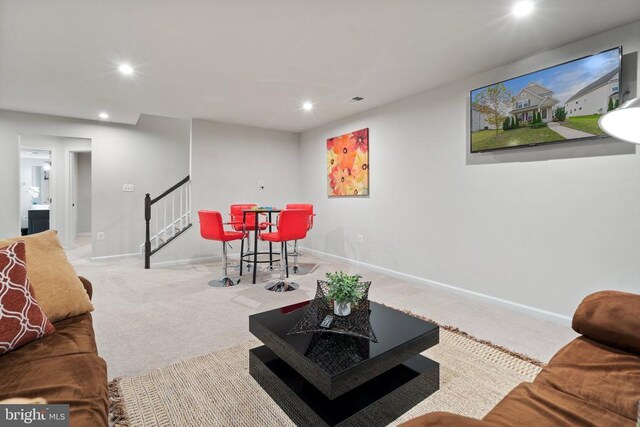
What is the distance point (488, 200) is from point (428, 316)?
4.56ft

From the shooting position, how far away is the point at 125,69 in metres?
3.20

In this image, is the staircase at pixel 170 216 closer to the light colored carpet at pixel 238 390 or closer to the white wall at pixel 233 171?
the white wall at pixel 233 171

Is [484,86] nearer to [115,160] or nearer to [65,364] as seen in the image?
[65,364]

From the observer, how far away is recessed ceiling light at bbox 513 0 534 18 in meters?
2.12

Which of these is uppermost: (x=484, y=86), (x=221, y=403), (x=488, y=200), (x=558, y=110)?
(x=484, y=86)

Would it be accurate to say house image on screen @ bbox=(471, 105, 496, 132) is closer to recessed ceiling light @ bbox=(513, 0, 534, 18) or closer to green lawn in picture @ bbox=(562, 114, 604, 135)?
green lawn in picture @ bbox=(562, 114, 604, 135)

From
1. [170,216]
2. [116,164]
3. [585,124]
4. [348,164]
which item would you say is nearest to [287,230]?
[348,164]

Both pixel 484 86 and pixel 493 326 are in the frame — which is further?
pixel 484 86

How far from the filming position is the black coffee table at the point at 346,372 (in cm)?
132

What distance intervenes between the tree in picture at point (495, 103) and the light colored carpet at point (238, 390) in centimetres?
218

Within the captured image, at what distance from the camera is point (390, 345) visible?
4.87 ft

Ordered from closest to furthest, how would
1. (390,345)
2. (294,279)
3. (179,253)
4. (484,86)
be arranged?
(390,345) → (484,86) → (294,279) → (179,253)

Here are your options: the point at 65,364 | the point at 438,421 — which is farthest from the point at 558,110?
the point at 65,364

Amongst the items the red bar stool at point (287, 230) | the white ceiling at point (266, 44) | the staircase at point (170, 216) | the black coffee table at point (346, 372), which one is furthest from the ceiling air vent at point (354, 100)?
the black coffee table at point (346, 372)
